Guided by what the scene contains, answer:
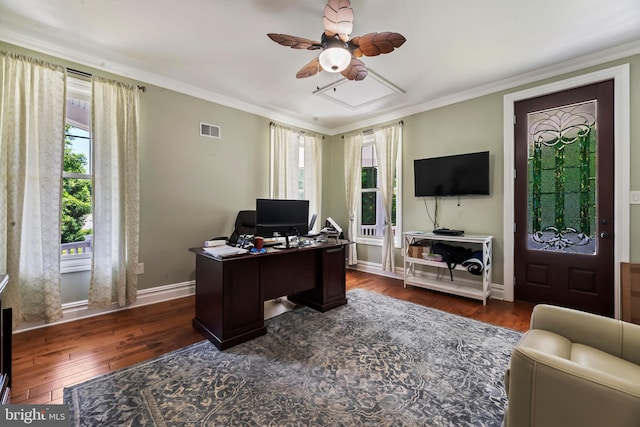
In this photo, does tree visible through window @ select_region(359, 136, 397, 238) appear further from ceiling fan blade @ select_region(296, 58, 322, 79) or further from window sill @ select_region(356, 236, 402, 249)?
ceiling fan blade @ select_region(296, 58, 322, 79)

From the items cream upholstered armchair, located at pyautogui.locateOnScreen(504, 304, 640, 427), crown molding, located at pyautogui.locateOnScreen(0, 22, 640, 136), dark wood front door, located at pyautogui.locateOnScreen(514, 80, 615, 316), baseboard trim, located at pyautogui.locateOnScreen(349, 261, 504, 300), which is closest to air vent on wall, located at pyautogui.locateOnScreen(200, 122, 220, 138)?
crown molding, located at pyautogui.locateOnScreen(0, 22, 640, 136)

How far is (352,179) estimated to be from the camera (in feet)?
16.1

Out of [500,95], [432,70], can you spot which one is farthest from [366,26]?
[500,95]

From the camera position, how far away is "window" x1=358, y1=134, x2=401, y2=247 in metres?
4.79

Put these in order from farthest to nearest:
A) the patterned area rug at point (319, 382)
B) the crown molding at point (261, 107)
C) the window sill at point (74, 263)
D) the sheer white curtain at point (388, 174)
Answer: the sheer white curtain at point (388, 174) < the window sill at point (74, 263) < the crown molding at point (261, 107) < the patterned area rug at point (319, 382)

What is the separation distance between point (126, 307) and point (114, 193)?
1312 mm

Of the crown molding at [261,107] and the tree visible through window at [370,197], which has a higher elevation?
the crown molding at [261,107]

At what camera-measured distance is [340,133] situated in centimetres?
526

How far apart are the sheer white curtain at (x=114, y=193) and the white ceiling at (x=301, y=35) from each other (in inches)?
14.9

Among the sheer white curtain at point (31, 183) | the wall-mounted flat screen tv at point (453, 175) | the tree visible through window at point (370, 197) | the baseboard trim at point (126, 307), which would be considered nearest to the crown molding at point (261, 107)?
the sheer white curtain at point (31, 183)

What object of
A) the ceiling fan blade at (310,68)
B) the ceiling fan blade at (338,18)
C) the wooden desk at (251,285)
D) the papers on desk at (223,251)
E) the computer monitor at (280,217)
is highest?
the ceiling fan blade at (338,18)

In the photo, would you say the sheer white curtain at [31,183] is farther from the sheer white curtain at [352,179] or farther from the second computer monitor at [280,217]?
the sheer white curtain at [352,179]

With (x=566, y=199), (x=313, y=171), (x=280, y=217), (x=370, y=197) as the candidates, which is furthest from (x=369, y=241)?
(x=566, y=199)

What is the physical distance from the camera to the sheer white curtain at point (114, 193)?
2783mm
